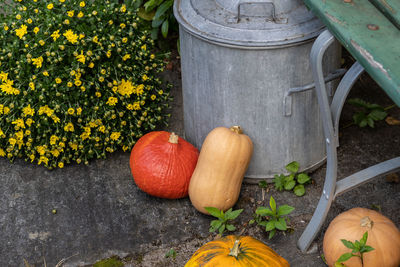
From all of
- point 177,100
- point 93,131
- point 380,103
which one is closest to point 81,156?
point 93,131

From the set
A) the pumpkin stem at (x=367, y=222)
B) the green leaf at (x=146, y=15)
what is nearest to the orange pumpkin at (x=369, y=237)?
the pumpkin stem at (x=367, y=222)

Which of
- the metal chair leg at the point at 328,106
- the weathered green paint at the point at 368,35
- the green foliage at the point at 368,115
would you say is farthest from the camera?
the green foliage at the point at 368,115

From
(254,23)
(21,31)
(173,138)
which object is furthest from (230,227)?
(21,31)

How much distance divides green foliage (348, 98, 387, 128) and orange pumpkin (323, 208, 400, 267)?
1.00m

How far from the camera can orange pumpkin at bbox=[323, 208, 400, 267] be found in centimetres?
208

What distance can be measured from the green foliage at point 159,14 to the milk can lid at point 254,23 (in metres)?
0.86

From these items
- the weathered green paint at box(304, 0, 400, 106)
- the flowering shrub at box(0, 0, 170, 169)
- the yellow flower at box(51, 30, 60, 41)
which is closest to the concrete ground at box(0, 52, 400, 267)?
the flowering shrub at box(0, 0, 170, 169)

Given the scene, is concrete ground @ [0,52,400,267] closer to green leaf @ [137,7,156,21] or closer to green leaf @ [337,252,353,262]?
green leaf @ [337,252,353,262]

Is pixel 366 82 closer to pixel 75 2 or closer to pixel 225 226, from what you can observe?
pixel 225 226

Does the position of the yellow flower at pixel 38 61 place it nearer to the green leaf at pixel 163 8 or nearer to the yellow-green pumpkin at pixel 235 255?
the green leaf at pixel 163 8

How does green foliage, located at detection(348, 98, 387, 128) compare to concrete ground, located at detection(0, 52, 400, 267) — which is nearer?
concrete ground, located at detection(0, 52, 400, 267)

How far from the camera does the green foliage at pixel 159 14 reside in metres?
3.36

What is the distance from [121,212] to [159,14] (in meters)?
1.35

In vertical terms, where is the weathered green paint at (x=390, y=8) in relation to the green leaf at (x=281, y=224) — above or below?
above
